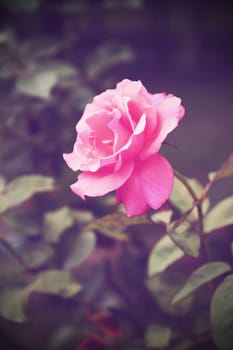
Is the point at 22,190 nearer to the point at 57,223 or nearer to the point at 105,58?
the point at 57,223

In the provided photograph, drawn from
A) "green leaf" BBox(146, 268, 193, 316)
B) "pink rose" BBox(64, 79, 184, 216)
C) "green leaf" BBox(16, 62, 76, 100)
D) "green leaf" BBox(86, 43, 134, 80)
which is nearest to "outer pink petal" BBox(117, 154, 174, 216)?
"pink rose" BBox(64, 79, 184, 216)

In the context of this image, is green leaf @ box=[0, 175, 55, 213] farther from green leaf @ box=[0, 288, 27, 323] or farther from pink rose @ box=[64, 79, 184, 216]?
pink rose @ box=[64, 79, 184, 216]


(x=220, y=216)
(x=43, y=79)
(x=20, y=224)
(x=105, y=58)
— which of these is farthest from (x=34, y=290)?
(x=105, y=58)

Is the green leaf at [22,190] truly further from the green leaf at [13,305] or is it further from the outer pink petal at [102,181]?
the outer pink petal at [102,181]

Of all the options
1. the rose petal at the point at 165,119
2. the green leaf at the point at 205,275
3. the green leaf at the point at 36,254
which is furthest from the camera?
the green leaf at the point at 36,254

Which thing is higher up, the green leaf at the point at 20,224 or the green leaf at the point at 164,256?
the green leaf at the point at 20,224

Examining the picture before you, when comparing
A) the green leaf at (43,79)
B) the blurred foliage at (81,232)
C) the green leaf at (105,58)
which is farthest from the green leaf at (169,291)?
the green leaf at (105,58)

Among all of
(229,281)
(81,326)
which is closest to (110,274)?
(81,326)
